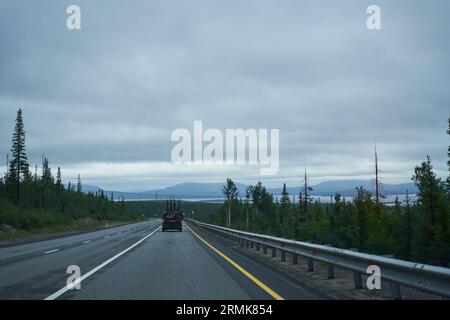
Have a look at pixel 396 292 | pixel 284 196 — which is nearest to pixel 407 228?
pixel 396 292

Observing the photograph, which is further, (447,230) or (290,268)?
(447,230)

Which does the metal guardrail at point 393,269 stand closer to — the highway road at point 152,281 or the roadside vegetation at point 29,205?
the highway road at point 152,281

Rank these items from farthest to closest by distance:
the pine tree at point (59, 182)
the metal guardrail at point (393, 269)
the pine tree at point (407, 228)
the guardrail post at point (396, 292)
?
the pine tree at point (59, 182) → the pine tree at point (407, 228) → the guardrail post at point (396, 292) → the metal guardrail at point (393, 269)

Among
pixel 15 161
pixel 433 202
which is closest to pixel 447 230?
pixel 433 202

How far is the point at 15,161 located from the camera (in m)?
89.7

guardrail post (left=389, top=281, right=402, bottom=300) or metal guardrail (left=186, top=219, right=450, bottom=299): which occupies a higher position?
metal guardrail (left=186, top=219, right=450, bottom=299)

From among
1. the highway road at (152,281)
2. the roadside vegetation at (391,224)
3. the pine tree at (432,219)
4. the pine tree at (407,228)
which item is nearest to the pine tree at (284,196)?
the roadside vegetation at (391,224)

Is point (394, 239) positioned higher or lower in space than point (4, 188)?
lower

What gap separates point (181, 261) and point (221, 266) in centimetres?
253

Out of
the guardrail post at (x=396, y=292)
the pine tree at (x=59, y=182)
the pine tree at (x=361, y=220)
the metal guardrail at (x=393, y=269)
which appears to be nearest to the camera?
the metal guardrail at (x=393, y=269)

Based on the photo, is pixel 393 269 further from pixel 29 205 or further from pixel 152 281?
pixel 29 205

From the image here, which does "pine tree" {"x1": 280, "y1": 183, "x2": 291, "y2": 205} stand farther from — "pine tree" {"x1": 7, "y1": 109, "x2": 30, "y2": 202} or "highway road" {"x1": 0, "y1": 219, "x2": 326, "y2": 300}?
"highway road" {"x1": 0, "y1": 219, "x2": 326, "y2": 300}

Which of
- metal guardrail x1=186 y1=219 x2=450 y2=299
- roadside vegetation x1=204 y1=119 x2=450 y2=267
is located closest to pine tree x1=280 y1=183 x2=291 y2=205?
roadside vegetation x1=204 y1=119 x2=450 y2=267
